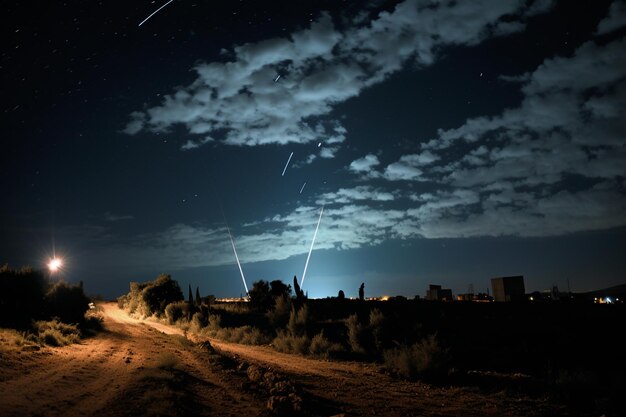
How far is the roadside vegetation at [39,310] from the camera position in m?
24.3

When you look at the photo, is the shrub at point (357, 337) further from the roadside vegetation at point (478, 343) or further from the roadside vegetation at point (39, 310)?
the roadside vegetation at point (39, 310)

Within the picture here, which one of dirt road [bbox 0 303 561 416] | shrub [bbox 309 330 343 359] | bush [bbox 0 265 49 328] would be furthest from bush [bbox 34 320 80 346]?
shrub [bbox 309 330 343 359]

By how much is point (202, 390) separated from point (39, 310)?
23617 mm

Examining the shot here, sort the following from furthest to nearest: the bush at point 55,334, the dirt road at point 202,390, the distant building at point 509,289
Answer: the distant building at point 509,289, the bush at point 55,334, the dirt road at point 202,390

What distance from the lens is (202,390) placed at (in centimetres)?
1373

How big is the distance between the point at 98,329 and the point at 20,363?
66.8 feet

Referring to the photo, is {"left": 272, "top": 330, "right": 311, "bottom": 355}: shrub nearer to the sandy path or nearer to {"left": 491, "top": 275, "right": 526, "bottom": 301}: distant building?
the sandy path

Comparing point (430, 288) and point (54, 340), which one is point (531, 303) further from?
point (54, 340)

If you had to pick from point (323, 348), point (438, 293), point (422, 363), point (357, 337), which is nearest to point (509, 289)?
point (438, 293)

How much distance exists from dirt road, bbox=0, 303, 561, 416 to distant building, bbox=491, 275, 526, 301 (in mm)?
33792

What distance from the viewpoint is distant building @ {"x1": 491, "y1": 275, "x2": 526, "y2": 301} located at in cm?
4853

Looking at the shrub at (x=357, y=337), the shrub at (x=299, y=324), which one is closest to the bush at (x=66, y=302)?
the shrub at (x=299, y=324)

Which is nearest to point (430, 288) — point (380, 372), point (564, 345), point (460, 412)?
point (564, 345)

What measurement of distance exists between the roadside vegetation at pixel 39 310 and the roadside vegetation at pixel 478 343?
954 cm
